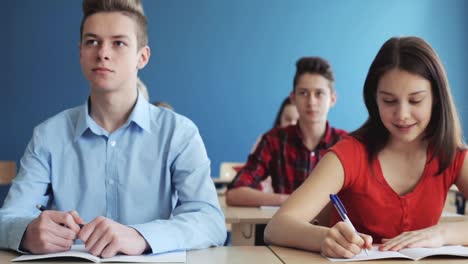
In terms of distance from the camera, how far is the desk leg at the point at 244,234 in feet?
7.79

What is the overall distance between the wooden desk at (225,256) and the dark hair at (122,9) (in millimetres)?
659

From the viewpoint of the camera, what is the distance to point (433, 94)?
5.19 ft

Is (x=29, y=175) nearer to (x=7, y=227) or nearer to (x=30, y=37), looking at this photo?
(x=7, y=227)

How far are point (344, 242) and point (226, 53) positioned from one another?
423cm

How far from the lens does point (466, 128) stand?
528cm

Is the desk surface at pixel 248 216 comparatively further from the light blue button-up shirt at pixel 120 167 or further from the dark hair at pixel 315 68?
the dark hair at pixel 315 68

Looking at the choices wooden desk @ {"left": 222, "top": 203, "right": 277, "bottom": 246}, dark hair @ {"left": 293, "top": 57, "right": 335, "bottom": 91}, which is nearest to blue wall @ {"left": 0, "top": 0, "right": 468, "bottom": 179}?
dark hair @ {"left": 293, "top": 57, "right": 335, "bottom": 91}

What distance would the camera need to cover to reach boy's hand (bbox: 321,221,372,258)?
123 centimetres

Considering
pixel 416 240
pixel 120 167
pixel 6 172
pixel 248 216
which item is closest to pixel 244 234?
pixel 248 216

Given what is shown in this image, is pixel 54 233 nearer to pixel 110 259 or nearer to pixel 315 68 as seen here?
pixel 110 259

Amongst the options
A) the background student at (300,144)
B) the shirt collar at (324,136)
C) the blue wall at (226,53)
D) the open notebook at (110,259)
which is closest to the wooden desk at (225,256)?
the open notebook at (110,259)

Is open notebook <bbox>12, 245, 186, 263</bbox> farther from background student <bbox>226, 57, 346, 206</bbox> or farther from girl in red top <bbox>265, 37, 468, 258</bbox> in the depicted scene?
background student <bbox>226, 57, 346, 206</bbox>

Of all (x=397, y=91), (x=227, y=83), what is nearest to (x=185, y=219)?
(x=397, y=91)

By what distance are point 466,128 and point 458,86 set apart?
472mm
